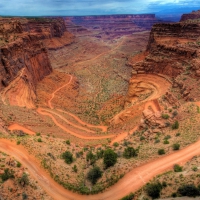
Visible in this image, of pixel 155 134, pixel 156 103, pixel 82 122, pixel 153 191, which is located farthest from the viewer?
pixel 82 122

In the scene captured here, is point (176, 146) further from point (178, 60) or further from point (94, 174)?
point (178, 60)

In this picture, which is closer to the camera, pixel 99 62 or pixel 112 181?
pixel 112 181

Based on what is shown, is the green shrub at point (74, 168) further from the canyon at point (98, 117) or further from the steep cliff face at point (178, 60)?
the steep cliff face at point (178, 60)

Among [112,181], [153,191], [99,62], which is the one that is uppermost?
[153,191]

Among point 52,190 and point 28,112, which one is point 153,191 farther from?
point 28,112

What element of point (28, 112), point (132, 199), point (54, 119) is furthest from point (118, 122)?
point (132, 199)

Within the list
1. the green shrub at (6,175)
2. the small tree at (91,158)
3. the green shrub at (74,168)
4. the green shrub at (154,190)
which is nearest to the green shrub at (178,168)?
the green shrub at (154,190)
